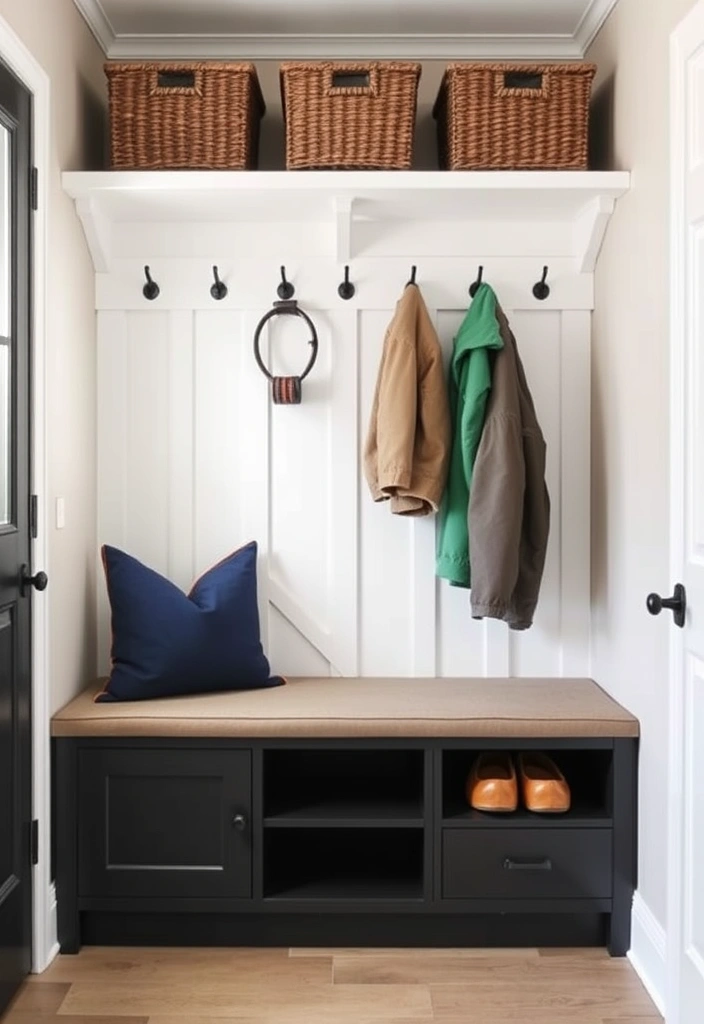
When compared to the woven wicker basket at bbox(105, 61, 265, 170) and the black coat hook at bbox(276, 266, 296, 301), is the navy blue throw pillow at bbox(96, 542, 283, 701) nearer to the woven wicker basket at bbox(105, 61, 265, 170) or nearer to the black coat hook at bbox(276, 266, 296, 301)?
the black coat hook at bbox(276, 266, 296, 301)

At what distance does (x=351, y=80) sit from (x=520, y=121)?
18.6 inches

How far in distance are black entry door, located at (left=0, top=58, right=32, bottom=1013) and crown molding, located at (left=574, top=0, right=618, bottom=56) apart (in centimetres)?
153

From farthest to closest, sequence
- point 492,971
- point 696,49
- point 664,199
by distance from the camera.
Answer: point 492,971
point 664,199
point 696,49

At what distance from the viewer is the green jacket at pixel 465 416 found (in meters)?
2.70

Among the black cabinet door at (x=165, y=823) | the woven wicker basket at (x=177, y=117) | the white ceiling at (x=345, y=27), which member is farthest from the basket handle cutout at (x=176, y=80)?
the black cabinet door at (x=165, y=823)

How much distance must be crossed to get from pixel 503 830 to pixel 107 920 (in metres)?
1.05

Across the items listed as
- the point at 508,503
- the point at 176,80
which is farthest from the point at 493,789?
the point at 176,80

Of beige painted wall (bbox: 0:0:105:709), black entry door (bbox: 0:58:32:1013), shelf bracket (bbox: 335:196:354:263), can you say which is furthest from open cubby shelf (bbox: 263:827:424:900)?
shelf bracket (bbox: 335:196:354:263)

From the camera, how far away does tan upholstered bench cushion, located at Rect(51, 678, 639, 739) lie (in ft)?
8.26

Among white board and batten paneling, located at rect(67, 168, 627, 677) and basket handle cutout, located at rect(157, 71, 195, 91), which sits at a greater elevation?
basket handle cutout, located at rect(157, 71, 195, 91)

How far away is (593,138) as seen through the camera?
2.96 meters

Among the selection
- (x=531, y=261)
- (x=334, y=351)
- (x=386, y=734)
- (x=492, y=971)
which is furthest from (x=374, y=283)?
(x=492, y=971)

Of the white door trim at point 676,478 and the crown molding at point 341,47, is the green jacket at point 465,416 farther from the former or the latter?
the crown molding at point 341,47

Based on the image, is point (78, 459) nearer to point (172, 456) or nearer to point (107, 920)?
point (172, 456)
